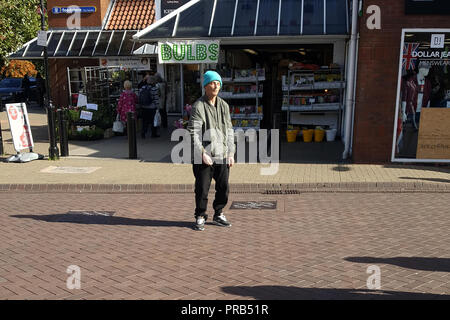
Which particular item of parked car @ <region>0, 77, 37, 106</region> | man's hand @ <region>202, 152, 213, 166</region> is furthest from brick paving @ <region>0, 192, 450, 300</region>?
parked car @ <region>0, 77, 37, 106</region>

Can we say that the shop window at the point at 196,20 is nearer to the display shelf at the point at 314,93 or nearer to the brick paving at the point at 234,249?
the display shelf at the point at 314,93

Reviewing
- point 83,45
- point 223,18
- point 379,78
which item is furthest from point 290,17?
point 83,45

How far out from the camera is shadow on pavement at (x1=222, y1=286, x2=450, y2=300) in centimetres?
Answer: 423

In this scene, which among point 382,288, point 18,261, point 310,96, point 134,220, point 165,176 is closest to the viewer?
point 382,288

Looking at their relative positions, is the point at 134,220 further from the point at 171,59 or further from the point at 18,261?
the point at 171,59

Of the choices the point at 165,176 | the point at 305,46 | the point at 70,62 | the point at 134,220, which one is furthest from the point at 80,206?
the point at 70,62

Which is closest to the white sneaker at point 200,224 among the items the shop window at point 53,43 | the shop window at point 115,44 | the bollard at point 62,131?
the bollard at point 62,131

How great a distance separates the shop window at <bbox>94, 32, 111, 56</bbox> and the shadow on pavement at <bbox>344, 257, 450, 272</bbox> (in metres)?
17.6

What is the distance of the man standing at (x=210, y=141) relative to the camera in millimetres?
6062

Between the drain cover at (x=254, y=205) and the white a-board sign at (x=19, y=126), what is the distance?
6.24m

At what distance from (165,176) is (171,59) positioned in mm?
3571

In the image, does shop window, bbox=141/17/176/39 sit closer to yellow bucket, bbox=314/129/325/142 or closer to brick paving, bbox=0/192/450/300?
yellow bucket, bbox=314/129/325/142

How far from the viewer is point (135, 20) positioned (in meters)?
22.1

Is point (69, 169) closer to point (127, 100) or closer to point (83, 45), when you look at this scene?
point (127, 100)
